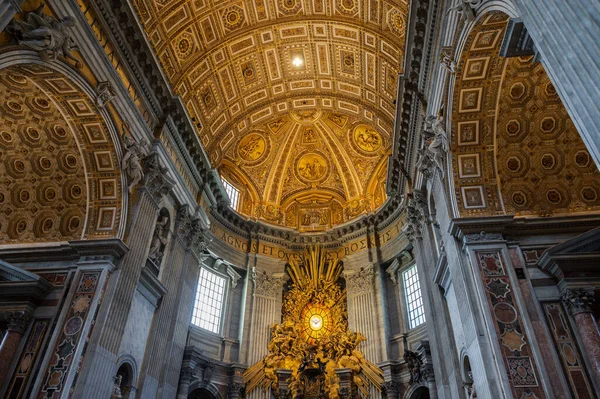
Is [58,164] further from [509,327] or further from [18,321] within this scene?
[509,327]

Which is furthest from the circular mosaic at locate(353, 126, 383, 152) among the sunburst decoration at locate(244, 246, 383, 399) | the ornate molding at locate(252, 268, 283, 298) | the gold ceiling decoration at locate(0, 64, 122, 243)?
the gold ceiling decoration at locate(0, 64, 122, 243)

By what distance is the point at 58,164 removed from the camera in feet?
38.0

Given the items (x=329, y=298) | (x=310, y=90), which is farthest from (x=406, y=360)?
(x=310, y=90)

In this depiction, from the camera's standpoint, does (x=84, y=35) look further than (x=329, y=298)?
No

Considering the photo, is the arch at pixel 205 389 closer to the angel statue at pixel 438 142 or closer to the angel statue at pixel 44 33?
the angel statue at pixel 438 142

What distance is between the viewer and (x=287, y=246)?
2045cm

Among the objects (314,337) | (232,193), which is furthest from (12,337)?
(232,193)

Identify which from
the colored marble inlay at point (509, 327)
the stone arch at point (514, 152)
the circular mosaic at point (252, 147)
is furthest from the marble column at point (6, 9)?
the circular mosaic at point (252, 147)

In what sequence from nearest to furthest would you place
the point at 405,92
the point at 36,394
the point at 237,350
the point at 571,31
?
the point at 571,31 < the point at 36,394 < the point at 405,92 < the point at 237,350

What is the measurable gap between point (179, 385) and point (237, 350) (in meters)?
3.23

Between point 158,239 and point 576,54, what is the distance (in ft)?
38.9

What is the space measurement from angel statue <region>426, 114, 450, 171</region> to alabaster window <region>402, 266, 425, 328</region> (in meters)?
7.29

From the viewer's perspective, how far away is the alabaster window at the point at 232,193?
67.2 feet

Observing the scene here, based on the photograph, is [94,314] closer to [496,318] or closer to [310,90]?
[496,318]
